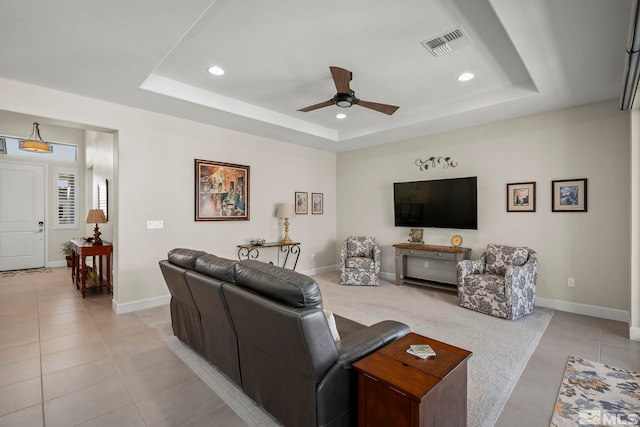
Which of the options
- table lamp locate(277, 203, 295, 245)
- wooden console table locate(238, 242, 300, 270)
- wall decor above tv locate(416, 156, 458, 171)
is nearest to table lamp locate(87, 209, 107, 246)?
wooden console table locate(238, 242, 300, 270)

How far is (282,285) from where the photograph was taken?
1727 mm

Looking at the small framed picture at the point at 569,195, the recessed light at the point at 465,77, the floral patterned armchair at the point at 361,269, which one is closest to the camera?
the recessed light at the point at 465,77

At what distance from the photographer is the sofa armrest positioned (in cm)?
167

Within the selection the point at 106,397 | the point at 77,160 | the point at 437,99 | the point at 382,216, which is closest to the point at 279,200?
the point at 382,216

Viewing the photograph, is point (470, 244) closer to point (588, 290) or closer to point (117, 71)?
point (588, 290)

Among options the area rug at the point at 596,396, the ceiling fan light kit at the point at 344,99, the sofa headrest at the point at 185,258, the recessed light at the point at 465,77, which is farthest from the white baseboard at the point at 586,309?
the sofa headrest at the point at 185,258

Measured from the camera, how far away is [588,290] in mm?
4016

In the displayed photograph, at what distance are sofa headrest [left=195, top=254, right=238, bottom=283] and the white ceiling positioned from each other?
1.87 meters

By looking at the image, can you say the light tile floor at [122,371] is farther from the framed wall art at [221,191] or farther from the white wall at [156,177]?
the framed wall art at [221,191]

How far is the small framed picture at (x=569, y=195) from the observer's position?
404cm

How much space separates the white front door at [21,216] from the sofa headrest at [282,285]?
7989 millimetres

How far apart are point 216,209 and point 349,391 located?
400 centimetres

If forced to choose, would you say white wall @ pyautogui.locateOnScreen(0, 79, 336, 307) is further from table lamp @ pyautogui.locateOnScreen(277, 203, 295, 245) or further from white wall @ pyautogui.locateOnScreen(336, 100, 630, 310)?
white wall @ pyautogui.locateOnScreen(336, 100, 630, 310)

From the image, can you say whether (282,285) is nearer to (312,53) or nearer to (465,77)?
(312,53)
